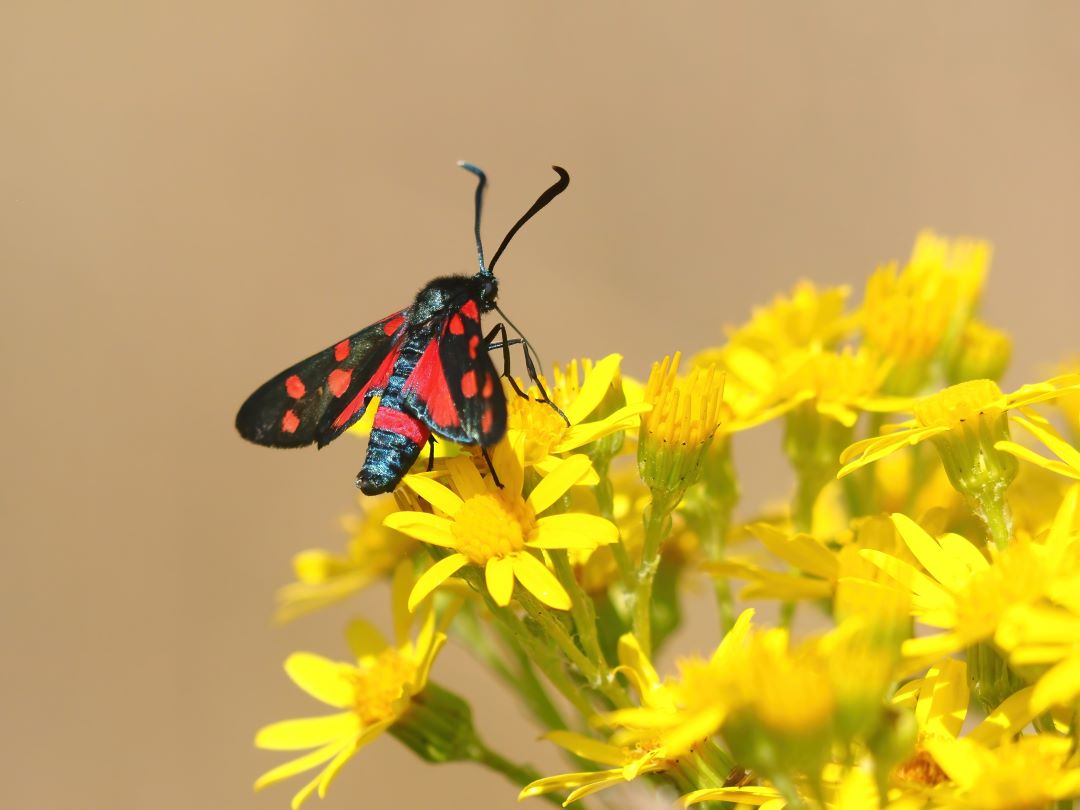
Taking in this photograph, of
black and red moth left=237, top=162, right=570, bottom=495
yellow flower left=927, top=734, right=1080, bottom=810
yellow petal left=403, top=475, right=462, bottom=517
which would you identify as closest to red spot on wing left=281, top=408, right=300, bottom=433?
black and red moth left=237, top=162, right=570, bottom=495

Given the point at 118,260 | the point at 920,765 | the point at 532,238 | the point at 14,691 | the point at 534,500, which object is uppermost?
the point at 118,260

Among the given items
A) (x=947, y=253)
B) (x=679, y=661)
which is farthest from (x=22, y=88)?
(x=679, y=661)

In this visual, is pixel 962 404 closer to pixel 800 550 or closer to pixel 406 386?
pixel 800 550

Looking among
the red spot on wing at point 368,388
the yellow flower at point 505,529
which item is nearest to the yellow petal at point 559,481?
the yellow flower at point 505,529

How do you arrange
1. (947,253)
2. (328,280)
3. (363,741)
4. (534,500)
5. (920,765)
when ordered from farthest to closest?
1. (328,280)
2. (947,253)
3. (363,741)
4. (534,500)
5. (920,765)

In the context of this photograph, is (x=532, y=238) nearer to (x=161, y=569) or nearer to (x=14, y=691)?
(x=161, y=569)

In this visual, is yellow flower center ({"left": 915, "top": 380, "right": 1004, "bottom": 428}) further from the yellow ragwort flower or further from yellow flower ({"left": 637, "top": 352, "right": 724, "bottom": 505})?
yellow flower ({"left": 637, "top": 352, "right": 724, "bottom": 505})

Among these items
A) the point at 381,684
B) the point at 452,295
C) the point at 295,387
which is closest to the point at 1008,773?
the point at 381,684
